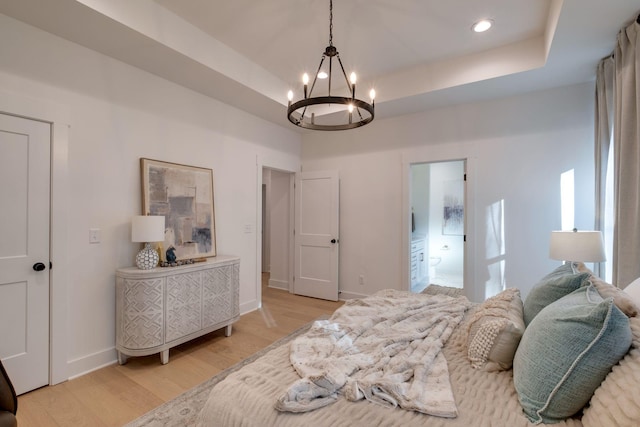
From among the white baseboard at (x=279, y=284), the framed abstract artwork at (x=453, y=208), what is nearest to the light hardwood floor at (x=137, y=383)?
the white baseboard at (x=279, y=284)

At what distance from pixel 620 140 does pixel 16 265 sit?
4.54 metres

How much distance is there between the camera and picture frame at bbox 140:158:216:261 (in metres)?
2.92

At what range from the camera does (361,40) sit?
9.64 ft

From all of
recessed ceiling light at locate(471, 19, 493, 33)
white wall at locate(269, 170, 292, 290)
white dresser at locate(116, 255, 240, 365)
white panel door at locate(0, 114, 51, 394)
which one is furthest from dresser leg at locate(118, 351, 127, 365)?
recessed ceiling light at locate(471, 19, 493, 33)

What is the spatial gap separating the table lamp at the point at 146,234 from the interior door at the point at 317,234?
250cm

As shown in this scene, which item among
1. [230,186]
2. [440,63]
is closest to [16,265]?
[230,186]

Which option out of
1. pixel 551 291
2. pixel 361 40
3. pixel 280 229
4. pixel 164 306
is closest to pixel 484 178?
pixel 361 40

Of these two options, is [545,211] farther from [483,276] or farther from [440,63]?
[440,63]

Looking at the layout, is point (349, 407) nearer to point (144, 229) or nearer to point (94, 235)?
point (144, 229)

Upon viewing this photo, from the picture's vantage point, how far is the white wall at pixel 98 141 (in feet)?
7.48

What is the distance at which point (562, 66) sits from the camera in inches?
111

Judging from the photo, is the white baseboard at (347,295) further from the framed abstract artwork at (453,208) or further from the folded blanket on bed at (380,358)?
the framed abstract artwork at (453,208)

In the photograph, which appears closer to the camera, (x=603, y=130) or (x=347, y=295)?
(x=603, y=130)

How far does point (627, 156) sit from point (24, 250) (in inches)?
177
